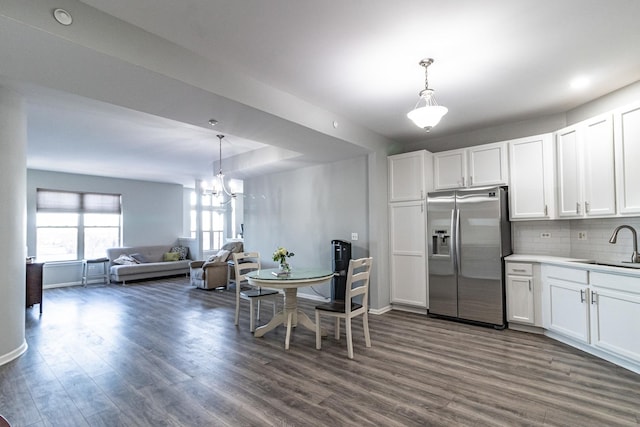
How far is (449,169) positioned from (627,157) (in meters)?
1.97

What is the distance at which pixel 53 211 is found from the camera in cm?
773

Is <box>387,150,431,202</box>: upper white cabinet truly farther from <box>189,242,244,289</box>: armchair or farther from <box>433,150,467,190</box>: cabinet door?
<box>189,242,244,289</box>: armchair

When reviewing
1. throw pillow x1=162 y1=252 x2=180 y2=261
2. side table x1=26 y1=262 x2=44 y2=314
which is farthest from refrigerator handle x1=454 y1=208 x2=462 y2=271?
throw pillow x1=162 y1=252 x2=180 y2=261

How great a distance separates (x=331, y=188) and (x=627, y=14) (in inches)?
160

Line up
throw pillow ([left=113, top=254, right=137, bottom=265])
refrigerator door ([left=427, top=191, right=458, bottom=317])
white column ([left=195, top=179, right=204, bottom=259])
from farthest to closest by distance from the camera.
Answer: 1. white column ([left=195, top=179, right=204, bottom=259])
2. throw pillow ([left=113, top=254, right=137, bottom=265])
3. refrigerator door ([left=427, top=191, right=458, bottom=317])

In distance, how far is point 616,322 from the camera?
2957mm

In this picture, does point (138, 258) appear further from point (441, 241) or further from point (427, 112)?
point (427, 112)

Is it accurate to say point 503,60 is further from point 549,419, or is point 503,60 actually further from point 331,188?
point 331,188

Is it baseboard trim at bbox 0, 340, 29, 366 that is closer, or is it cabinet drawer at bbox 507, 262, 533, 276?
baseboard trim at bbox 0, 340, 29, 366

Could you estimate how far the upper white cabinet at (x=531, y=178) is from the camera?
4008 millimetres

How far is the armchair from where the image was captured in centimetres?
700

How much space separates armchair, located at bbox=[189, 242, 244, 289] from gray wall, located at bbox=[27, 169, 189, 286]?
2865 mm

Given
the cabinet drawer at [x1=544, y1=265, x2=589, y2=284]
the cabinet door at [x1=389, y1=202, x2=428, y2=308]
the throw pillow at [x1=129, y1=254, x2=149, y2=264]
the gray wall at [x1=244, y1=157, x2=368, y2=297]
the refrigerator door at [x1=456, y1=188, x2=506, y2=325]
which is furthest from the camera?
the throw pillow at [x1=129, y1=254, x2=149, y2=264]

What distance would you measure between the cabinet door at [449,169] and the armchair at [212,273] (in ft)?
16.2
